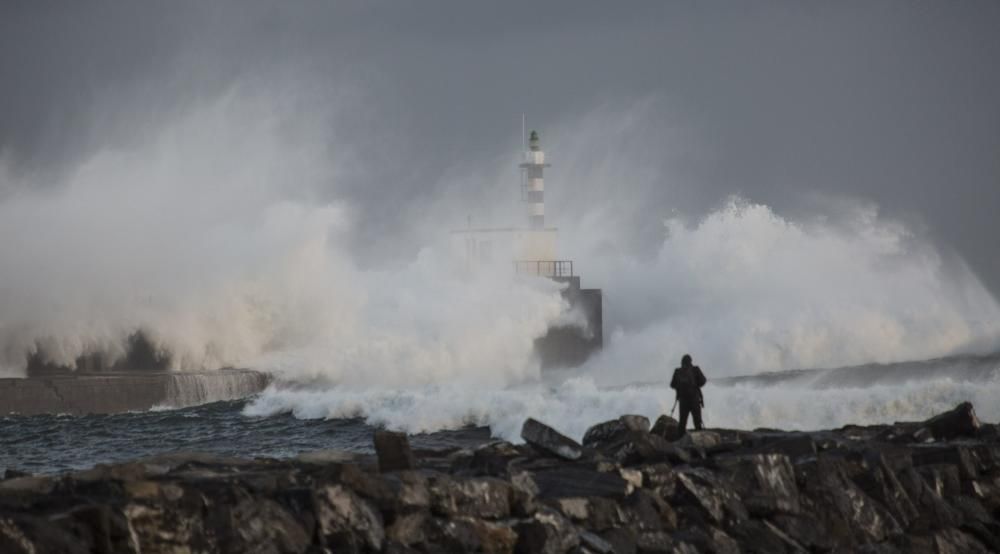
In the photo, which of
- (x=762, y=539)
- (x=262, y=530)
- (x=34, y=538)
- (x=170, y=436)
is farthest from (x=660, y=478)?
(x=170, y=436)

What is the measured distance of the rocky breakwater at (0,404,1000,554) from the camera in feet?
30.3

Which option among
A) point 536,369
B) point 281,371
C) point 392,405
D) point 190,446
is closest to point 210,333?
point 281,371

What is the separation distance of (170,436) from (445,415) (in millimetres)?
4641

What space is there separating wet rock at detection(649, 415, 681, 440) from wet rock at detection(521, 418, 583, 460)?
1.95m

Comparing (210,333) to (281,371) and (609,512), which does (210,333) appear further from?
(609,512)

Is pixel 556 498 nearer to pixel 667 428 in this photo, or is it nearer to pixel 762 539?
pixel 762 539

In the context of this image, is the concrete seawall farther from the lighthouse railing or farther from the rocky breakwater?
the rocky breakwater

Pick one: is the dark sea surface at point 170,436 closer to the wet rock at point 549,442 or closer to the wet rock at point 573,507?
the wet rock at point 549,442

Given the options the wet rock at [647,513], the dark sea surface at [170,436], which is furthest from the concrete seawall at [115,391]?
the wet rock at [647,513]

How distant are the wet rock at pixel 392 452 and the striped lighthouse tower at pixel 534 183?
45.8 m

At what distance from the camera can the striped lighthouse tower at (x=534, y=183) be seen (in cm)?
5709

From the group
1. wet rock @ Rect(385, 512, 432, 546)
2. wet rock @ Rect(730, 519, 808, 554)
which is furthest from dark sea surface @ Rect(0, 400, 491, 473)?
wet rock @ Rect(385, 512, 432, 546)

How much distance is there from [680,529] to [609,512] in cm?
67

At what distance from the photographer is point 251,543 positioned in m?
9.26
